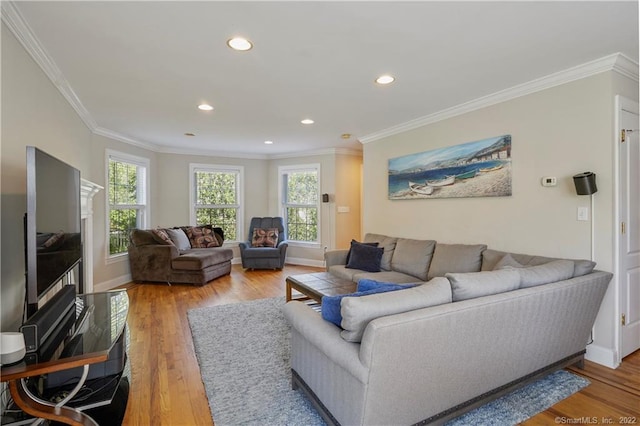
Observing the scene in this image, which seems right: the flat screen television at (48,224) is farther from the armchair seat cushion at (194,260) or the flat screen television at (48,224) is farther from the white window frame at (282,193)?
the white window frame at (282,193)

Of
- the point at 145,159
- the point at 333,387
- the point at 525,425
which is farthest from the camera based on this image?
the point at 145,159

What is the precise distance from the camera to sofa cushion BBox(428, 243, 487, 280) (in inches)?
123

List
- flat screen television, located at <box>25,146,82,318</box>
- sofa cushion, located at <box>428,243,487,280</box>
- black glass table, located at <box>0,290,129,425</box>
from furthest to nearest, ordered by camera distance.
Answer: sofa cushion, located at <box>428,243,487,280</box> < flat screen television, located at <box>25,146,82,318</box> < black glass table, located at <box>0,290,129,425</box>

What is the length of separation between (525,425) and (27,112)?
3724mm

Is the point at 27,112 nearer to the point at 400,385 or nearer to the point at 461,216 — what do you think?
the point at 400,385

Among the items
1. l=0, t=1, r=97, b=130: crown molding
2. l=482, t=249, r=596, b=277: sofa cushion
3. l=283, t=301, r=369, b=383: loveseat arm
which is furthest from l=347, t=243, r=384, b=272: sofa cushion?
l=0, t=1, r=97, b=130: crown molding

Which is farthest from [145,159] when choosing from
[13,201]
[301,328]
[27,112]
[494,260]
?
[494,260]

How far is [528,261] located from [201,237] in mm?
5142

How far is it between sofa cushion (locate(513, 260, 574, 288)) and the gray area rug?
0.75m

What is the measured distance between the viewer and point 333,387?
5.35 feet

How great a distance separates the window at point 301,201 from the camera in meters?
6.59

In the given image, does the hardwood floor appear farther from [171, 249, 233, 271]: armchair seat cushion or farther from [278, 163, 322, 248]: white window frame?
[278, 163, 322, 248]: white window frame

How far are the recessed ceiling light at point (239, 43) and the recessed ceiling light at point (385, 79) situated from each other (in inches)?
45.9

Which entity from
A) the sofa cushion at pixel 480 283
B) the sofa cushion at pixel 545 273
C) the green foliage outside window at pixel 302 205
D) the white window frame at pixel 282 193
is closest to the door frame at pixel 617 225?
the sofa cushion at pixel 545 273
